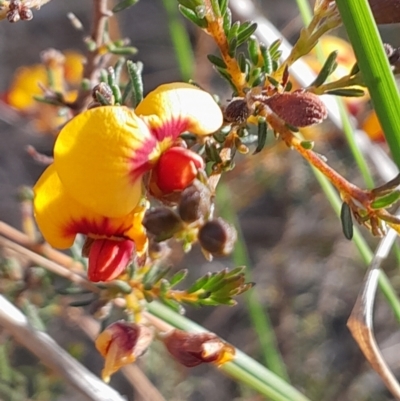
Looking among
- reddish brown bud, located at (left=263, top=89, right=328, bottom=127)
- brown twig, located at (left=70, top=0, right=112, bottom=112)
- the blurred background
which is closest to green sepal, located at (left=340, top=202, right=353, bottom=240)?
→ reddish brown bud, located at (left=263, top=89, right=328, bottom=127)

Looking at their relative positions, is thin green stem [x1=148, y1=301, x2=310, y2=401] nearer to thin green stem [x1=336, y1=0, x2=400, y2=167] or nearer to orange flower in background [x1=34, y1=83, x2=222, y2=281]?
orange flower in background [x1=34, y1=83, x2=222, y2=281]

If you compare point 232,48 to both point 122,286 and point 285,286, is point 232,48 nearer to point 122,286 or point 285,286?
point 122,286

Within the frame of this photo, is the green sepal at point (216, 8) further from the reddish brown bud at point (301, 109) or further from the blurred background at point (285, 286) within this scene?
the blurred background at point (285, 286)

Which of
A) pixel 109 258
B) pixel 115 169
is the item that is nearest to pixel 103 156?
pixel 115 169

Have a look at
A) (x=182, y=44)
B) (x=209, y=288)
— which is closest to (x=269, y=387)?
(x=209, y=288)

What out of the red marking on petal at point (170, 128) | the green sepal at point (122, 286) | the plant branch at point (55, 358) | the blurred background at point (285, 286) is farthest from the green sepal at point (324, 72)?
the blurred background at point (285, 286)

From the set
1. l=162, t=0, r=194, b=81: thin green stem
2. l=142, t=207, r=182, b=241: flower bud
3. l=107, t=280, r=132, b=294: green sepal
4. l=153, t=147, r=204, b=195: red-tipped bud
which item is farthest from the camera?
l=162, t=0, r=194, b=81: thin green stem

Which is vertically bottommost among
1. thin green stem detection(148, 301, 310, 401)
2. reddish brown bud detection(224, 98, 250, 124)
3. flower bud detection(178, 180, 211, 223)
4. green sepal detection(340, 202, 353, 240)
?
thin green stem detection(148, 301, 310, 401)
